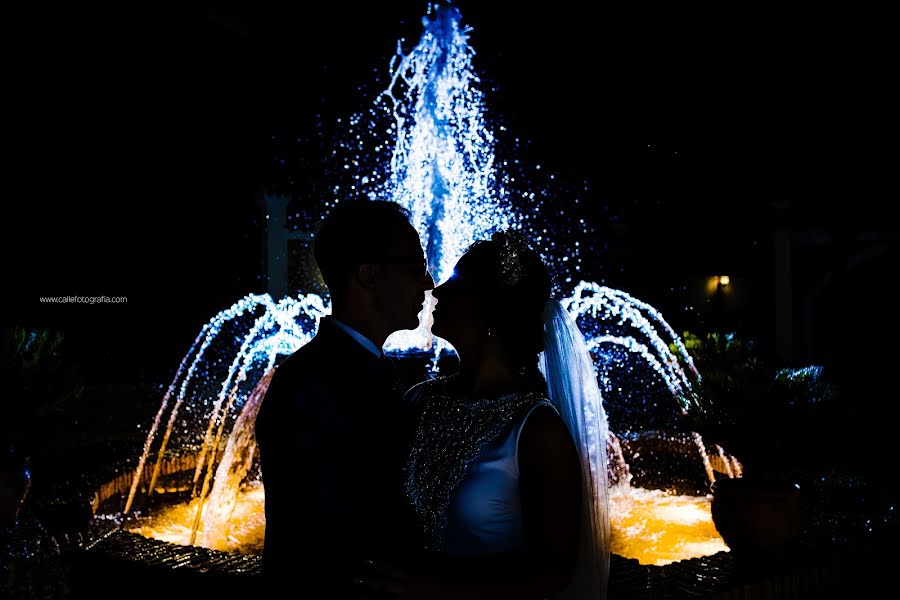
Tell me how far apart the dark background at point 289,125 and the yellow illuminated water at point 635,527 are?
14610 mm

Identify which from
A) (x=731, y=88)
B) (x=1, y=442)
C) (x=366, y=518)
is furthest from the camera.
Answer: (x=731, y=88)

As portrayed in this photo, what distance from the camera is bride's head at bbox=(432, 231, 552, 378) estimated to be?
8.59 ft

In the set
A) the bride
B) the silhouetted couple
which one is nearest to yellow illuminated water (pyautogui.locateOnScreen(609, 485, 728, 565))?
the bride

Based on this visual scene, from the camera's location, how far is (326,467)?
2283 millimetres

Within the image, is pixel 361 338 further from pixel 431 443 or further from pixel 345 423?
pixel 431 443

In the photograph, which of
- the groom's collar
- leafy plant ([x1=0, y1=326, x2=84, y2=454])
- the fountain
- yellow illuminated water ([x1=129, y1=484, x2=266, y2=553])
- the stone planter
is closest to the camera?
the groom's collar

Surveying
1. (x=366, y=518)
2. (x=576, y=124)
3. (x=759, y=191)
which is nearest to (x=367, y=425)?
(x=366, y=518)

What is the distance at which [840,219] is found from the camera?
66.8ft

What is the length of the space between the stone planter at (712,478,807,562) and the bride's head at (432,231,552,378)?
2696 mm

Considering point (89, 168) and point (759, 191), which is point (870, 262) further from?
point (89, 168)

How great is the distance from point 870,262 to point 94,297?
21.8m

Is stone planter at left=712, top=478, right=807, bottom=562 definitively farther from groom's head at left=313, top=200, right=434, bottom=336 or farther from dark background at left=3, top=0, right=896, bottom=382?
dark background at left=3, top=0, right=896, bottom=382

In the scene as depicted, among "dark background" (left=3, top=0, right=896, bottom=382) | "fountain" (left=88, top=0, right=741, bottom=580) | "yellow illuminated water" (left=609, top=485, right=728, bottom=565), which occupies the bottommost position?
"yellow illuminated water" (left=609, top=485, right=728, bottom=565)

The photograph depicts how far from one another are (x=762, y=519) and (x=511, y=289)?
2.93 metres
